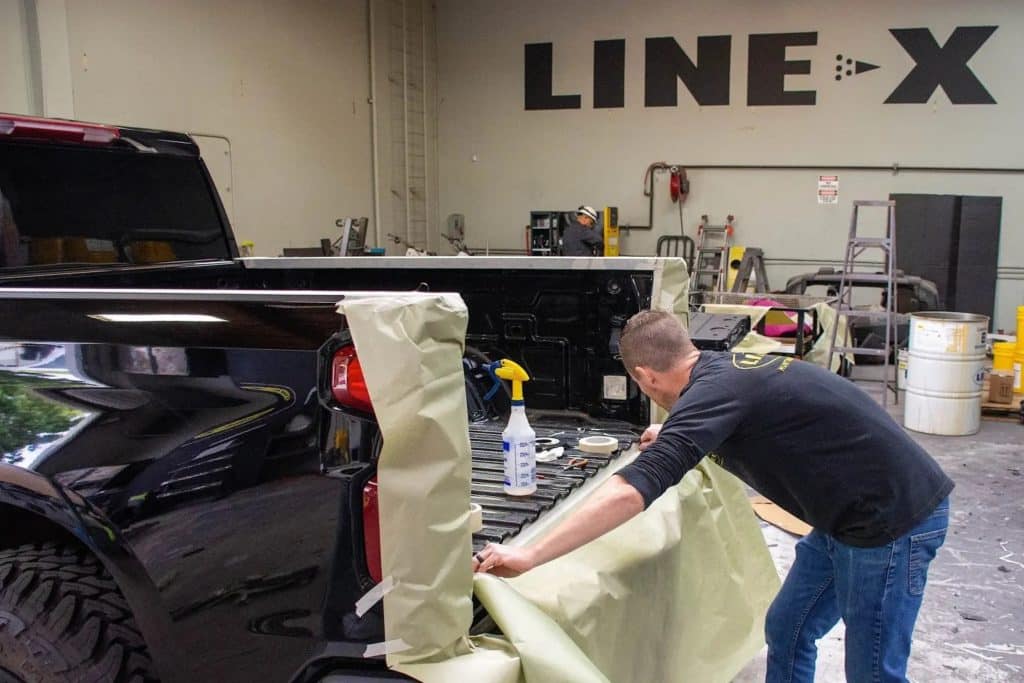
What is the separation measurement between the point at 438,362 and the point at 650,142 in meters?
11.6

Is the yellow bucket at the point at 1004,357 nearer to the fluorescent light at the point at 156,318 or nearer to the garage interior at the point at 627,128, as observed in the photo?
the garage interior at the point at 627,128

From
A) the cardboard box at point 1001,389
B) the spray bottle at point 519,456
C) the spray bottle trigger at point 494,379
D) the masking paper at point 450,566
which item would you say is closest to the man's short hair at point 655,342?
the spray bottle at point 519,456

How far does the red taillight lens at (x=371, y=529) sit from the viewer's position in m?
1.53

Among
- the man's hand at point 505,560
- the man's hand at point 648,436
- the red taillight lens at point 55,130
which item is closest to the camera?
the man's hand at point 505,560

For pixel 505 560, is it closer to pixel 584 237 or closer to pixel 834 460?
pixel 834 460

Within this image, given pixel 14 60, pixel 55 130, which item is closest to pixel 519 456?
pixel 55 130

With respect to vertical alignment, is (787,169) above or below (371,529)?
above

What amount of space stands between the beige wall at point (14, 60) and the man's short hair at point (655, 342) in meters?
6.00

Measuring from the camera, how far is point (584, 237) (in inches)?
440

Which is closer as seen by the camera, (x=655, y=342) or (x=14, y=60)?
(x=655, y=342)

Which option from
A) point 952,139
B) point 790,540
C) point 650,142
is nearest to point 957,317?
point 790,540

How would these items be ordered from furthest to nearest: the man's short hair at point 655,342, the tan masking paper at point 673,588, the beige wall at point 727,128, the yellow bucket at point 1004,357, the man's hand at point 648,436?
the beige wall at point 727,128
the yellow bucket at point 1004,357
the man's hand at point 648,436
the man's short hair at point 655,342
the tan masking paper at point 673,588

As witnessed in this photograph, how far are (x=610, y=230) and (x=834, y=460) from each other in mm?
10014

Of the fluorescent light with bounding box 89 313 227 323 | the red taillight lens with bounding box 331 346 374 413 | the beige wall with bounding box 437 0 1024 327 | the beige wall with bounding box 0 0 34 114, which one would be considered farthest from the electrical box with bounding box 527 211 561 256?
the red taillight lens with bounding box 331 346 374 413
